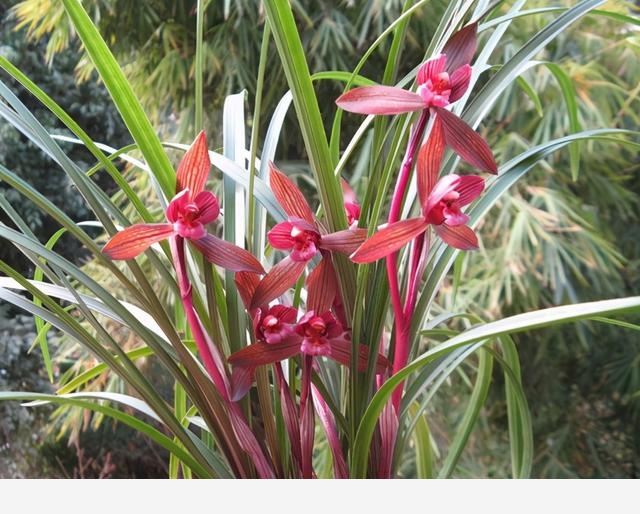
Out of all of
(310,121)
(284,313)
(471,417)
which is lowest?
(471,417)

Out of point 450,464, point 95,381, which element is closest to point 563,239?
point 95,381

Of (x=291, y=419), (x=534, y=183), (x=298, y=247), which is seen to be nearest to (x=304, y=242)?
(x=298, y=247)

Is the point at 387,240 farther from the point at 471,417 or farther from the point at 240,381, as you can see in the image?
the point at 471,417

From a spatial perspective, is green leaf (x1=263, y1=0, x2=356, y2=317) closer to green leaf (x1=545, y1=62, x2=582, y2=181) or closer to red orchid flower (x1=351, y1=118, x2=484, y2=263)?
red orchid flower (x1=351, y1=118, x2=484, y2=263)

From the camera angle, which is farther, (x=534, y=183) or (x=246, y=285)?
(x=534, y=183)

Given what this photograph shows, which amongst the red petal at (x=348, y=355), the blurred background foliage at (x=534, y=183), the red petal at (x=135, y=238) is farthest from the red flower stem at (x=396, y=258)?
the blurred background foliage at (x=534, y=183)

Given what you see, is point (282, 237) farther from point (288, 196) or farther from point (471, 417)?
point (471, 417)

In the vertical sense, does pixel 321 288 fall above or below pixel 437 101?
below

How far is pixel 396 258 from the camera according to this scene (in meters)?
0.44

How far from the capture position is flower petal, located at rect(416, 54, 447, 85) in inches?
15.9

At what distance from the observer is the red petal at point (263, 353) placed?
41 centimetres

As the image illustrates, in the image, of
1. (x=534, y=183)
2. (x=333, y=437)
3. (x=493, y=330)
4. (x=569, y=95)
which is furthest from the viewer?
(x=534, y=183)

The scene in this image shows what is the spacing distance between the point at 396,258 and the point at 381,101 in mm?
94

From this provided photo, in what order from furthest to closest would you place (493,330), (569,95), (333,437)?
(569,95) < (333,437) < (493,330)
